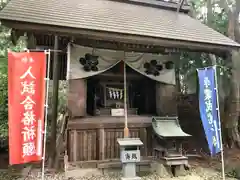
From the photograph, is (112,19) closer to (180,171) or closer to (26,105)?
(26,105)

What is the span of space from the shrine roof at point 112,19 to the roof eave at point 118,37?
63 mm

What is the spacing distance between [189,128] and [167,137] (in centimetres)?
464

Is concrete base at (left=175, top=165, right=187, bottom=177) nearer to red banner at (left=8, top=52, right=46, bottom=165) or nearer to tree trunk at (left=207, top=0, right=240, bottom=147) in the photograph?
tree trunk at (left=207, top=0, right=240, bottom=147)

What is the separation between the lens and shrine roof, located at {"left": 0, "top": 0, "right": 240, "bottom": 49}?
5.78m

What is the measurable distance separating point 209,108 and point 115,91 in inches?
125

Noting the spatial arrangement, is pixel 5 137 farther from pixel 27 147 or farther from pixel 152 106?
pixel 152 106

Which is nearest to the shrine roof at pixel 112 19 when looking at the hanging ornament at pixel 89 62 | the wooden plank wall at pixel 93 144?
the hanging ornament at pixel 89 62

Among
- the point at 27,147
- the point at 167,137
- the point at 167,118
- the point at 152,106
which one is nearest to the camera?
the point at 27,147

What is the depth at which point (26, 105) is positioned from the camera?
15.5ft

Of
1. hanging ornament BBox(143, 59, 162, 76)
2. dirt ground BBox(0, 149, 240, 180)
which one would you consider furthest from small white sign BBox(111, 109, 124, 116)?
dirt ground BBox(0, 149, 240, 180)

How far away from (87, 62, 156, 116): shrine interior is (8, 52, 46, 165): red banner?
9.45ft

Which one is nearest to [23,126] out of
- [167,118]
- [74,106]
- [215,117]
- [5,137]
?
A: [74,106]

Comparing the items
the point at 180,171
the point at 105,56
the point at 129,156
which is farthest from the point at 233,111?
the point at 105,56

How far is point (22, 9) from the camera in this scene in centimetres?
595
